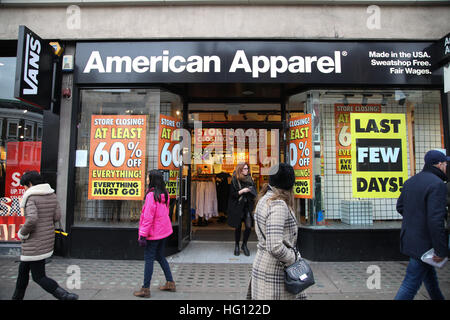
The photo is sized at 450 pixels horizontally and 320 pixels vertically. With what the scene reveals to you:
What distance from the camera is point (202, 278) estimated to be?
16.3 feet

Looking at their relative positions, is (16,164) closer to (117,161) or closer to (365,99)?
(117,161)

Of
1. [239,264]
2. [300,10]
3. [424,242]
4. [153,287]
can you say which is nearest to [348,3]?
[300,10]

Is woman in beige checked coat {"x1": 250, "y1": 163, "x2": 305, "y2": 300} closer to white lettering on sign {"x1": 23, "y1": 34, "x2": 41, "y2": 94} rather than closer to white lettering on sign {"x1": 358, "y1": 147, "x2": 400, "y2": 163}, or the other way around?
white lettering on sign {"x1": 358, "y1": 147, "x2": 400, "y2": 163}

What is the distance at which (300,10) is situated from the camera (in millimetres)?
6316

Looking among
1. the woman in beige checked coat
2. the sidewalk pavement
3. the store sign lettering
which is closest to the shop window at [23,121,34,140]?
the store sign lettering

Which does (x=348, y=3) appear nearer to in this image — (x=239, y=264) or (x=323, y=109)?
(x=323, y=109)

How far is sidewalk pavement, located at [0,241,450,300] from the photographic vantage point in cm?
428

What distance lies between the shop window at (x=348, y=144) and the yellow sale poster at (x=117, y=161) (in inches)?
144

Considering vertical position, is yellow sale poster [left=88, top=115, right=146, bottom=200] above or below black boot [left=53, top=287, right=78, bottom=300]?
above

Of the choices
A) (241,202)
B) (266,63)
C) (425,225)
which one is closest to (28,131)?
(241,202)

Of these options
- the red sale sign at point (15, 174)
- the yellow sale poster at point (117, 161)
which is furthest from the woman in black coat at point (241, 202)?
the red sale sign at point (15, 174)

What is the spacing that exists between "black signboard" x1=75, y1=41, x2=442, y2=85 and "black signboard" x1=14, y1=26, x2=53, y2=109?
26.7 inches

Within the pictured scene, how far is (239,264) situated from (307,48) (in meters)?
4.80

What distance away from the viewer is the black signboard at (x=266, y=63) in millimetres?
6180
